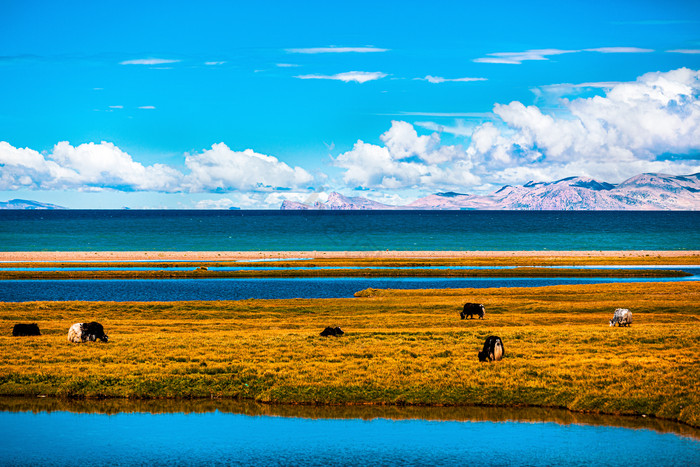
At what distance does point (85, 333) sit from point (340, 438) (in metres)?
18.7

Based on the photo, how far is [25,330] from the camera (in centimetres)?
3997

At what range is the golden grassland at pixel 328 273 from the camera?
90750 mm

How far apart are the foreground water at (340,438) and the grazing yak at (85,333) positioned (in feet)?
29.8

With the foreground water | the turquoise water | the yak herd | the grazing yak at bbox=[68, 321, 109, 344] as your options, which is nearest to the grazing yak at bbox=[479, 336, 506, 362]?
the yak herd

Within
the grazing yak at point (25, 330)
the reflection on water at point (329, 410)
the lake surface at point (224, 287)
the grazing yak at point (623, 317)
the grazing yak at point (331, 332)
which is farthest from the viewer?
the lake surface at point (224, 287)

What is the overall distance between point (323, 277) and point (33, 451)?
68845 mm

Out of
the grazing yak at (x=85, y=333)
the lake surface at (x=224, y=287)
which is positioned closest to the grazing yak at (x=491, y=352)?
the grazing yak at (x=85, y=333)

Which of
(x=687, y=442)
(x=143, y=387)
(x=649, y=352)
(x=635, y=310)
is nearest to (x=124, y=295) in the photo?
(x=143, y=387)

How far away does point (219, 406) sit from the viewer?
28.9 m

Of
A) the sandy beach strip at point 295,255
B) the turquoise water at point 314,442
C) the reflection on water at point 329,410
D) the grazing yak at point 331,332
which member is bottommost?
the turquoise water at point 314,442

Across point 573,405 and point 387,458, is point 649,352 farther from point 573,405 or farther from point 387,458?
point 387,458

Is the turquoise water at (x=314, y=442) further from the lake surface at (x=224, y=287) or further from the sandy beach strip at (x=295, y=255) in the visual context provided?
the sandy beach strip at (x=295, y=255)

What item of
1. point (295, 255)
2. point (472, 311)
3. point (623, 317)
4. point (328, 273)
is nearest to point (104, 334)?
point (472, 311)

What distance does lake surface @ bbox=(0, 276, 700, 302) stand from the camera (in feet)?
229
